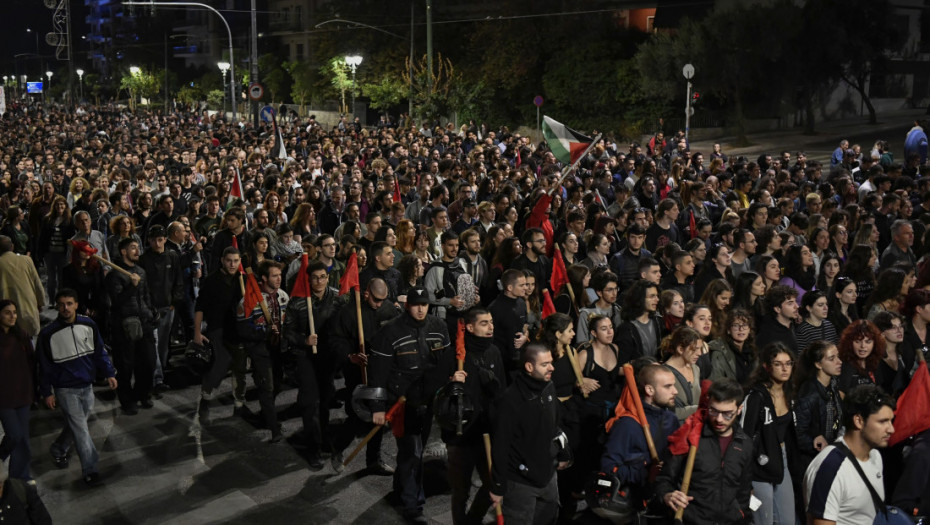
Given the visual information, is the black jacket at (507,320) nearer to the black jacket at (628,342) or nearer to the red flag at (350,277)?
the black jacket at (628,342)

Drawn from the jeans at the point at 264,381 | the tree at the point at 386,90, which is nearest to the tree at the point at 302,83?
the tree at the point at 386,90

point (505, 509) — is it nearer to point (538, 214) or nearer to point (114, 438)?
point (114, 438)

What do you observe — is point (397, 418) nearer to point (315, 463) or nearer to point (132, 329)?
point (315, 463)

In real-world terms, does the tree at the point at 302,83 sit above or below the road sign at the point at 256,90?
above

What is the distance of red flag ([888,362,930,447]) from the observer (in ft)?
20.1

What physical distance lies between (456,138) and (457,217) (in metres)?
A: 13.9

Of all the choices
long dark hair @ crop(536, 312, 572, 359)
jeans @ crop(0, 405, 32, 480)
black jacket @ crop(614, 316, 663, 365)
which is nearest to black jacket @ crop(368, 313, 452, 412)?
long dark hair @ crop(536, 312, 572, 359)

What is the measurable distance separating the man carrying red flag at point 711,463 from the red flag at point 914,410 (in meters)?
1.20

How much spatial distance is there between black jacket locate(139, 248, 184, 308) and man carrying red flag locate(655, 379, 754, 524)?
675cm

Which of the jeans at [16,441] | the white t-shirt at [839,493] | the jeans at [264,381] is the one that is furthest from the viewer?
the jeans at [264,381]

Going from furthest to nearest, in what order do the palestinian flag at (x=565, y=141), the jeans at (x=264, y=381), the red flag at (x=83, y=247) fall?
the palestinian flag at (x=565, y=141) → the red flag at (x=83, y=247) → the jeans at (x=264, y=381)

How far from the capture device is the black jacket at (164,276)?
35.0ft

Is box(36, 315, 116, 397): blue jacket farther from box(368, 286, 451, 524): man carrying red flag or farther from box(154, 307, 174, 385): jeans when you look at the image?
box(154, 307, 174, 385): jeans

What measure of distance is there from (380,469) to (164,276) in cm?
386
